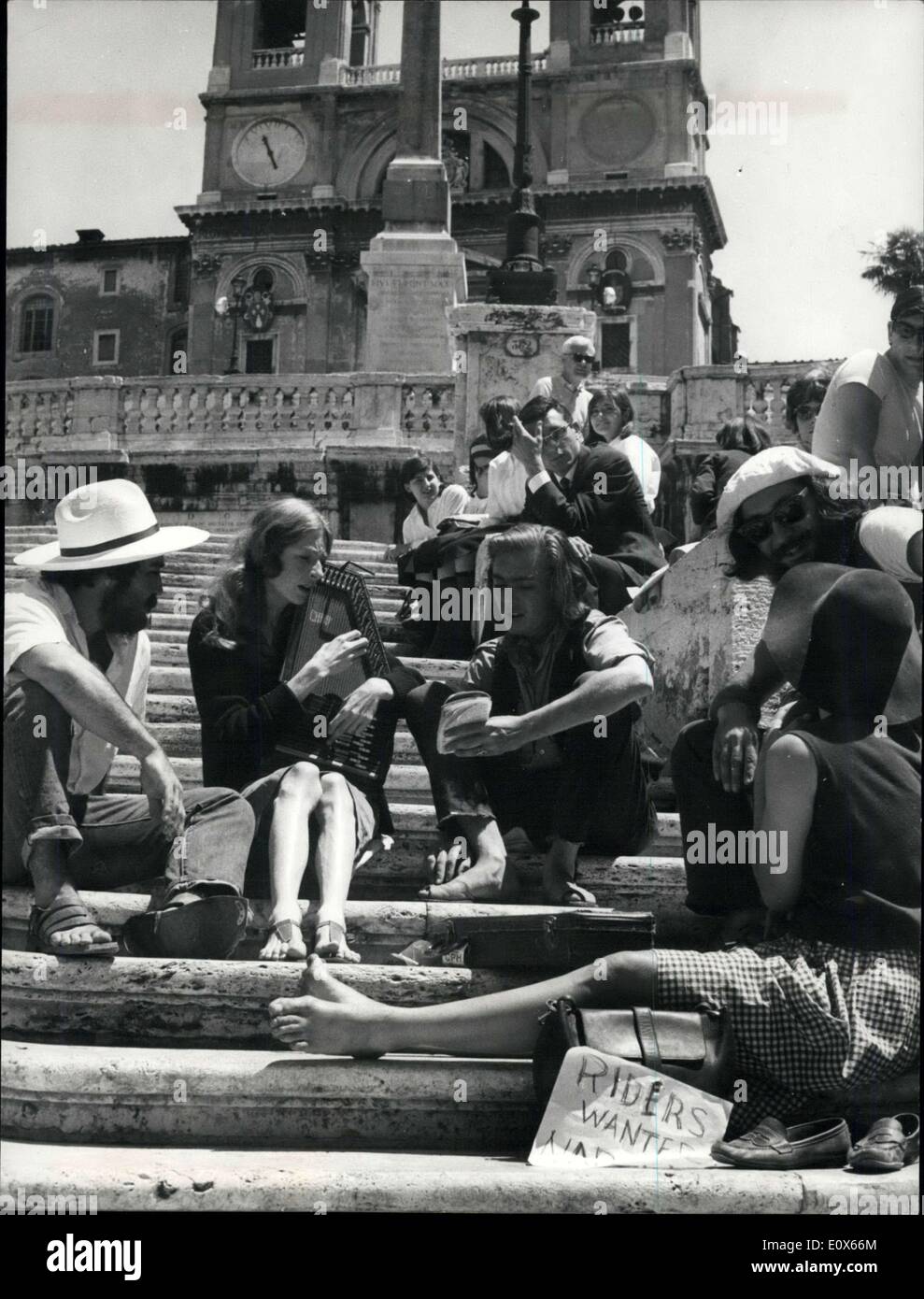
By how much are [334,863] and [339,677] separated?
0.72 metres

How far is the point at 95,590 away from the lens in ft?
14.3

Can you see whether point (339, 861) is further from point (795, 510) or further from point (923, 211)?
point (923, 211)

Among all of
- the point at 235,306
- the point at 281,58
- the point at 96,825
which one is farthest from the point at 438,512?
the point at 281,58

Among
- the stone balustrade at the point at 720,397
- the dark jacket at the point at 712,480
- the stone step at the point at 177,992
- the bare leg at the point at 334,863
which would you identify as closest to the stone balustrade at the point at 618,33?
the stone balustrade at the point at 720,397

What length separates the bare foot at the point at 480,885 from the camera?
438 centimetres

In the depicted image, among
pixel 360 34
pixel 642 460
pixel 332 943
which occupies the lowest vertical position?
pixel 332 943

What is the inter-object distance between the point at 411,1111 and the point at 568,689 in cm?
146

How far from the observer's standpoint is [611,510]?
728cm

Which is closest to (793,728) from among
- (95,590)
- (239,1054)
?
(239,1054)

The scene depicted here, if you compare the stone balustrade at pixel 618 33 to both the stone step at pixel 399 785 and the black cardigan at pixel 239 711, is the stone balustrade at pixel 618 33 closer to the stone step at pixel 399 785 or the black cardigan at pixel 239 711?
the stone step at pixel 399 785

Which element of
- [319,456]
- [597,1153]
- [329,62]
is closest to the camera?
[597,1153]

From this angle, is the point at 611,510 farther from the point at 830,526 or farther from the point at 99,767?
the point at 99,767

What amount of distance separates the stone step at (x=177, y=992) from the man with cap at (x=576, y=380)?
19.5ft

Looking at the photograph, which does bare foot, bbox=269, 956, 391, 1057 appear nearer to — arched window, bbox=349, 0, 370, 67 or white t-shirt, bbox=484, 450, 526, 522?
white t-shirt, bbox=484, 450, 526, 522
